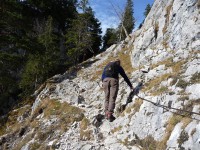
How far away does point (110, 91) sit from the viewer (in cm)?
1150

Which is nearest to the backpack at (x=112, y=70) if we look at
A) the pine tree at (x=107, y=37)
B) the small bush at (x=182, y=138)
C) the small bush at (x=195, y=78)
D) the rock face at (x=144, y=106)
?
the rock face at (x=144, y=106)

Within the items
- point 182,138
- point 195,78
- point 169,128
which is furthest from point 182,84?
point 182,138

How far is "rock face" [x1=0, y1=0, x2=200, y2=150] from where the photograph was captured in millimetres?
8602

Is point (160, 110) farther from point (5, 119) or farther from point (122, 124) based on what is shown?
point (5, 119)

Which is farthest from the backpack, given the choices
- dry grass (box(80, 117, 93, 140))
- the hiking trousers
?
dry grass (box(80, 117, 93, 140))

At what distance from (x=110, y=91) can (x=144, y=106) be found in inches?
73.9

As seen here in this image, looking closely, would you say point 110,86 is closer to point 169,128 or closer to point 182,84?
point 182,84

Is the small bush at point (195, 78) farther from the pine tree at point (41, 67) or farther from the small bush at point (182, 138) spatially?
the pine tree at point (41, 67)

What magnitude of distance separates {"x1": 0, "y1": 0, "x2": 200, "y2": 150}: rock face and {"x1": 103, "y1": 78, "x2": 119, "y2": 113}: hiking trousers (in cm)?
63

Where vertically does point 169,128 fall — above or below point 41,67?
below

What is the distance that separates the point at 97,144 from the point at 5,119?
31.8 feet

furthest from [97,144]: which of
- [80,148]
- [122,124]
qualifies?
[122,124]

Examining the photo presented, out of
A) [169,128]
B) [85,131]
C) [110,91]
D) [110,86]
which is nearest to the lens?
[169,128]

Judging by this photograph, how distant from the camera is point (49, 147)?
1089 cm
